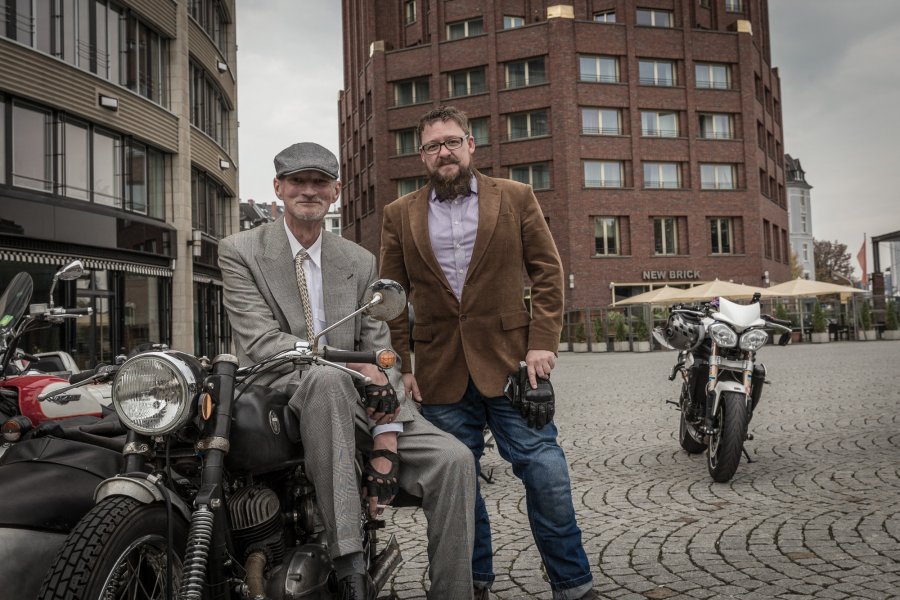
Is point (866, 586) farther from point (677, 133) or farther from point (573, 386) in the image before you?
point (677, 133)

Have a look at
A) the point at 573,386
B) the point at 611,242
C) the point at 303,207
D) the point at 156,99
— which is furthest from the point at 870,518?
the point at 611,242

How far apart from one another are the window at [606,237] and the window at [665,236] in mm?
2194

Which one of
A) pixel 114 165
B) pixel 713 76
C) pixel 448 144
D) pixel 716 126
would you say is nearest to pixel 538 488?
pixel 448 144

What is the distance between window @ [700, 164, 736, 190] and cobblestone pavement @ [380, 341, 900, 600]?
36.3 metres

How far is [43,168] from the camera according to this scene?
18281mm

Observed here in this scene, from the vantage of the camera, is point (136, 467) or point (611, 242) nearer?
point (136, 467)

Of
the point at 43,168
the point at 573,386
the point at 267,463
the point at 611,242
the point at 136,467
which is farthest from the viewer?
the point at 611,242

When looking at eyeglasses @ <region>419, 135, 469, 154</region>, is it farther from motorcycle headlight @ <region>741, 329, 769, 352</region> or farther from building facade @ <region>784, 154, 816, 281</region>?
building facade @ <region>784, 154, 816, 281</region>

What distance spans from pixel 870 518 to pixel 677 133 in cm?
4146

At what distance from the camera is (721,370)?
21.3ft

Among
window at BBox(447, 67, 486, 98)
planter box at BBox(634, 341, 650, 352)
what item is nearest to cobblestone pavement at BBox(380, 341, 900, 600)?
planter box at BBox(634, 341, 650, 352)

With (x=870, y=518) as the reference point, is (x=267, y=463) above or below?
above

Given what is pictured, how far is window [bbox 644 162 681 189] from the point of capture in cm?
4341

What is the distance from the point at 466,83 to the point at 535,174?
6379 millimetres
